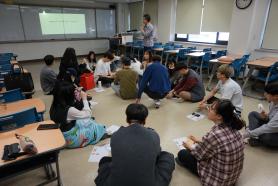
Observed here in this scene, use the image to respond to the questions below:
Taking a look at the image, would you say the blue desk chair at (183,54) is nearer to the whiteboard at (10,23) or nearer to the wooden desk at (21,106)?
the wooden desk at (21,106)

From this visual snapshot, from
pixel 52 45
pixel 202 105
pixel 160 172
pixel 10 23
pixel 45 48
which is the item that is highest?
pixel 10 23

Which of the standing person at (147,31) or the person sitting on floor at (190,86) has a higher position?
the standing person at (147,31)

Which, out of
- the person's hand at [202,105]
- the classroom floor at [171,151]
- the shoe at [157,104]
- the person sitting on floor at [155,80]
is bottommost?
the classroom floor at [171,151]

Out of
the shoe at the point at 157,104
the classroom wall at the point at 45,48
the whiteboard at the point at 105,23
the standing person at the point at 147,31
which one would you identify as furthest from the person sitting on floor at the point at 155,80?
the whiteboard at the point at 105,23

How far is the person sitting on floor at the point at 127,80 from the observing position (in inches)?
154

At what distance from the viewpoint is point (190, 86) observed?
3855 mm

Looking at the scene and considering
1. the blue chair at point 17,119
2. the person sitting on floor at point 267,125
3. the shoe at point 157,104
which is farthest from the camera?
the shoe at point 157,104

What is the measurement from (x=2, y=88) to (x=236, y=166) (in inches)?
128

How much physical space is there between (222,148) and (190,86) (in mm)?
2399

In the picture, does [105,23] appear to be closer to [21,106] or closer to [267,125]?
[21,106]

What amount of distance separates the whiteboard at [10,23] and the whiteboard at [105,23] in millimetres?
3318

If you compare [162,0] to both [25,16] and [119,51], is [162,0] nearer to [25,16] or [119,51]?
[119,51]

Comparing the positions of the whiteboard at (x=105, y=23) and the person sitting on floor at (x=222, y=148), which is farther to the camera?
the whiteboard at (x=105, y=23)

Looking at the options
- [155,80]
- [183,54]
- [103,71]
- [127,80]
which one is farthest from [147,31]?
[155,80]
